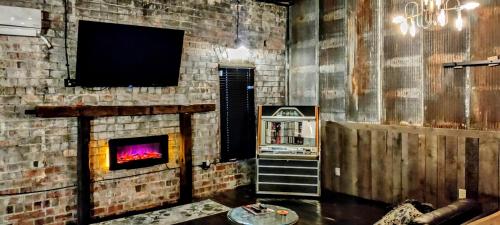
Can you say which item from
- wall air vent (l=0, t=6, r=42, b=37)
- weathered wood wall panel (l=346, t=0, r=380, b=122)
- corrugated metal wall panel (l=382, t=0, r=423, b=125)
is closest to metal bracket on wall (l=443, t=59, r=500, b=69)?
corrugated metal wall panel (l=382, t=0, r=423, b=125)

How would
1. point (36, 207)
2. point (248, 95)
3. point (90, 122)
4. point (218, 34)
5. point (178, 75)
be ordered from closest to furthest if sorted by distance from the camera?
point (36, 207), point (90, 122), point (178, 75), point (218, 34), point (248, 95)

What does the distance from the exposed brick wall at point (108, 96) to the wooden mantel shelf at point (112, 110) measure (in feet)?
0.58

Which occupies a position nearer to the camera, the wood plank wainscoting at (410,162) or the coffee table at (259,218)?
the coffee table at (259,218)

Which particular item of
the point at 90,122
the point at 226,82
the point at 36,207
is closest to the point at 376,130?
the point at 226,82

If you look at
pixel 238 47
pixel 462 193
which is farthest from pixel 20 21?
pixel 462 193

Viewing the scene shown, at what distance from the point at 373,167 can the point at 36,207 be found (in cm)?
451

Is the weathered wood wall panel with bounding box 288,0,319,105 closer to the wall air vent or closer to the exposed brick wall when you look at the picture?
the exposed brick wall

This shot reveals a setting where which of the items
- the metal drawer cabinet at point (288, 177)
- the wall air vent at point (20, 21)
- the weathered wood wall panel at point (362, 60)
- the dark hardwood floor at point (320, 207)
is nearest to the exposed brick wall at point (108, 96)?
the wall air vent at point (20, 21)

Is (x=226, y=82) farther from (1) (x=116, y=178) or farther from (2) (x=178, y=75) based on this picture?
(1) (x=116, y=178)

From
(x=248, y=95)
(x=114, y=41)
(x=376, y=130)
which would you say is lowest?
(x=376, y=130)

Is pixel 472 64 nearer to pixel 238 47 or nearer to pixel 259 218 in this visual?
pixel 259 218

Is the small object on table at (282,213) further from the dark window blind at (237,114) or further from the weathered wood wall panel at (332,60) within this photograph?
the weathered wood wall panel at (332,60)

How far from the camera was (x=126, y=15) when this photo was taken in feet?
17.9

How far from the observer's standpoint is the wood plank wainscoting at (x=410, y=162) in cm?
485
